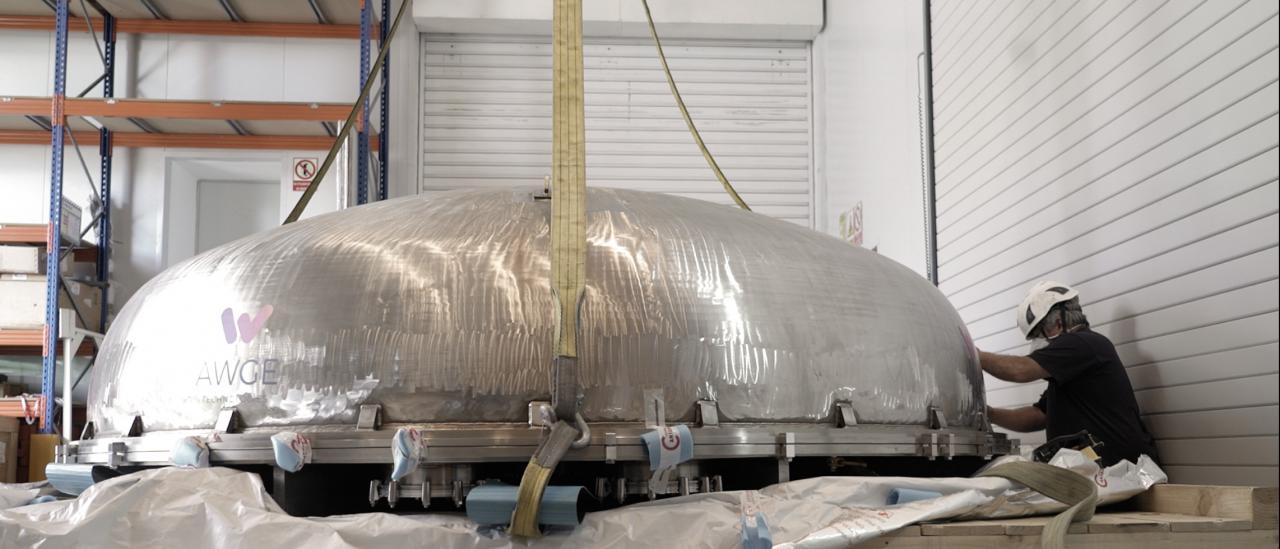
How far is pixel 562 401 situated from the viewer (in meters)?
1.94

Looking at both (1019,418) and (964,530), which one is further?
(1019,418)

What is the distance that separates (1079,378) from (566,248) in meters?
2.17

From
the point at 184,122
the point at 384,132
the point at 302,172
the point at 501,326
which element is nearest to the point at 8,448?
the point at 184,122

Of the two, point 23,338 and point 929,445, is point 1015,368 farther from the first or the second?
point 23,338

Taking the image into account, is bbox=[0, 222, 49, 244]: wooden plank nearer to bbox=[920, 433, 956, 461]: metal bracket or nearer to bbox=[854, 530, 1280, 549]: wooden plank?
bbox=[920, 433, 956, 461]: metal bracket

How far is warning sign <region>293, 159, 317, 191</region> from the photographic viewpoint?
23.2 feet

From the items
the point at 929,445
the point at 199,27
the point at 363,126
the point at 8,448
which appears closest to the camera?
the point at 929,445

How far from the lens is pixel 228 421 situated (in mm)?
2062

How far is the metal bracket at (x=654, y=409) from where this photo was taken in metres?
1.99

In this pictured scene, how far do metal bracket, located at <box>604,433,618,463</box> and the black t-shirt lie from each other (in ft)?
6.64

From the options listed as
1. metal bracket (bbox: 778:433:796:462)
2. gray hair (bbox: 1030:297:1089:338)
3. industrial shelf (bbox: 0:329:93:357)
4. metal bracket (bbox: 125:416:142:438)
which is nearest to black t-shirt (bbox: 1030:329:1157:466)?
gray hair (bbox: 1030:297:1089:338)

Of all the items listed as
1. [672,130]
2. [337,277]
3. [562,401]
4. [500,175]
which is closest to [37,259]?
[500,175]

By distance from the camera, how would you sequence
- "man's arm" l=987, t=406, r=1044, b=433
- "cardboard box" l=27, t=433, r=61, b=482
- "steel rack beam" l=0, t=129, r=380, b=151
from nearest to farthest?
"man's arm" l=987, t=406, r=1044, b=433 < "cardboard box" l=27, t=433, r=61, b=482 < "steel rack beam" l=0, t=129, r=380, b=151

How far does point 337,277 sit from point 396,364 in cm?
24
